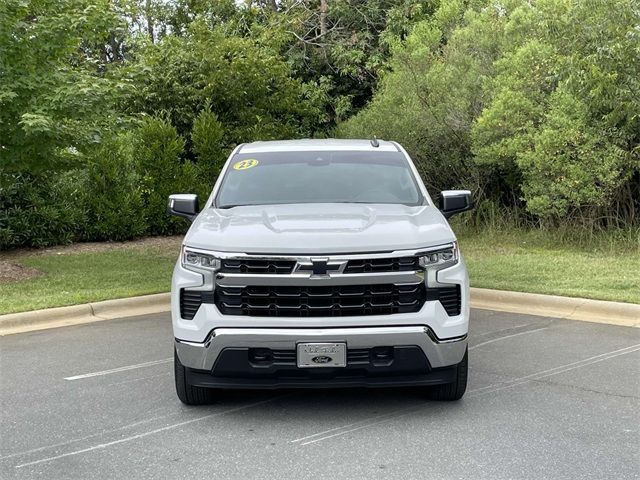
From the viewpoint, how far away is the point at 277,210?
559cm

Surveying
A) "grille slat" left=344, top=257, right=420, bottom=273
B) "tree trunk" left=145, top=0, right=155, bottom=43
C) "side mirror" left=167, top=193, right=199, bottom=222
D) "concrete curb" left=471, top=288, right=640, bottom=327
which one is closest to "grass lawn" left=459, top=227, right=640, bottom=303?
"concrete curb" left=471, top=288, right=640, bottom=327

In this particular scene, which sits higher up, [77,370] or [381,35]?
[381,35]

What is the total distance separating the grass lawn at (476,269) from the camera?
30.5ft

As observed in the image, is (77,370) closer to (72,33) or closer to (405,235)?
(405,235)

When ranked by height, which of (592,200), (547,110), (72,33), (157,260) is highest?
(72,33)

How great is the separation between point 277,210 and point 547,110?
981cm

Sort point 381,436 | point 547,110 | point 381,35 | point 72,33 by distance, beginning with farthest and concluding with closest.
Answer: point 381,35, point 547,110, point 72,33, point 381,436

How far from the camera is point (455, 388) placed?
17.0ft

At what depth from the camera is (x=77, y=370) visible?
644 cm

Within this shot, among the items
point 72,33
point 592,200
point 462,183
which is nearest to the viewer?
point 72,33

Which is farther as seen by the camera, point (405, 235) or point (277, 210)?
point (277, 210)

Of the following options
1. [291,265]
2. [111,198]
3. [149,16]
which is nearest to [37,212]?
[111,198]

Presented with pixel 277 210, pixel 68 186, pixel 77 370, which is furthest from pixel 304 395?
pixel 68 186

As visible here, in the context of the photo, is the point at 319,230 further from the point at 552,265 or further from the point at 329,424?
the point at 552,265
